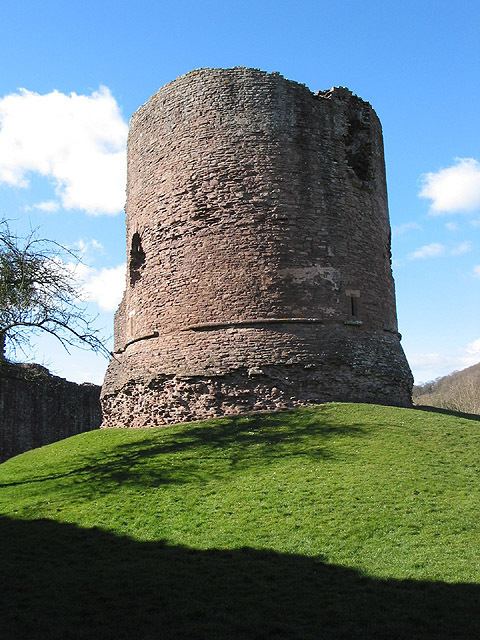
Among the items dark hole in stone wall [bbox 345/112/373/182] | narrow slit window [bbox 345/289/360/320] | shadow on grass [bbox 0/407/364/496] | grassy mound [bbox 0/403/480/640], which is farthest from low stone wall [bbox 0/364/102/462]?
dark hole in stone wall [bbox 345/112/373/182]

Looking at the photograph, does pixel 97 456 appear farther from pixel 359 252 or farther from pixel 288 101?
pixel 288 101

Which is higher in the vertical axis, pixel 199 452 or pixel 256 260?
pixel 256 260

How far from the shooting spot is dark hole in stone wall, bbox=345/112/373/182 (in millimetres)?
14617

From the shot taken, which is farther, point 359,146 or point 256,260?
point 359,146

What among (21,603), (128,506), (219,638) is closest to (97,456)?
(128,506)

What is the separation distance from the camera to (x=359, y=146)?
48.4 ft

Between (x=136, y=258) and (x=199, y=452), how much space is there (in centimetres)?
653

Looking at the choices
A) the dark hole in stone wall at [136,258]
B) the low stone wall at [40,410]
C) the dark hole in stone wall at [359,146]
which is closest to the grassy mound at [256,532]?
the dark hole in stone wall at [136,258]

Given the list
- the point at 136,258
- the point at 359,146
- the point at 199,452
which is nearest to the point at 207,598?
the point at 199,452

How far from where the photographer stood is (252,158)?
1352 centimetres

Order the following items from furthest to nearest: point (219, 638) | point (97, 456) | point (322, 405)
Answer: point (322, 405), point (97, 456), point (219, 638)

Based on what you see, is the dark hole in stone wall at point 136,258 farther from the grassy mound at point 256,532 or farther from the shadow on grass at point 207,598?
the shadow on grass at point 207,598

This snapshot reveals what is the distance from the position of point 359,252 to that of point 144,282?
4582mm

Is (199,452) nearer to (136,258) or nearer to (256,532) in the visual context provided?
(256,532)
